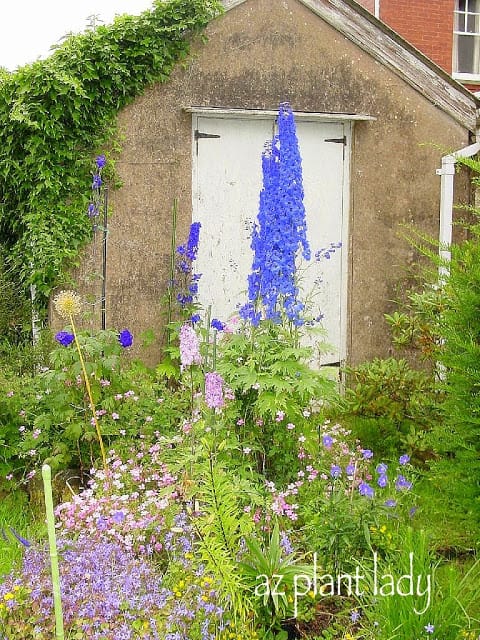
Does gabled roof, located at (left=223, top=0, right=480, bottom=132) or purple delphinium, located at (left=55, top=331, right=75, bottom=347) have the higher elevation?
gabled roof, located at (left=223, top=0, right=480, bottom=132)

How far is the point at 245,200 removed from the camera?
301 inches

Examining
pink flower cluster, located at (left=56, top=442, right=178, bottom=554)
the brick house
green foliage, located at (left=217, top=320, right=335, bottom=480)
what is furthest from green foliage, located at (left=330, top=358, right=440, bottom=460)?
the brick house

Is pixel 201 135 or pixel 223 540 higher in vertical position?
pixel 201 135

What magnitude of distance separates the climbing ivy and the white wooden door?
78cm

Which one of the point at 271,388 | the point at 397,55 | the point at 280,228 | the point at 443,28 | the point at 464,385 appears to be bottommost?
the point at 271,388

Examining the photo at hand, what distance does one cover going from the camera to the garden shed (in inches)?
284

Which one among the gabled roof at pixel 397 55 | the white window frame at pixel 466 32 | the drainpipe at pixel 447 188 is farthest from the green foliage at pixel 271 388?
the white window frame at pixel 466 32

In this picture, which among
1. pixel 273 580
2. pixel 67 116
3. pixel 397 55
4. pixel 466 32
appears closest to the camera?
pixel 273 580

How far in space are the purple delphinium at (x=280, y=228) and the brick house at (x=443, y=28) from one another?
10.7 meters

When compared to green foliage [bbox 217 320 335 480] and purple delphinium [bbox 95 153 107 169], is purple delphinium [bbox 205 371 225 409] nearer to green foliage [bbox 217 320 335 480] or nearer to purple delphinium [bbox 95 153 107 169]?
green foliage [bbox 217 320 335 480]

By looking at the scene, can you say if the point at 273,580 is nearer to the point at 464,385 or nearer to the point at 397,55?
the point at 464,385

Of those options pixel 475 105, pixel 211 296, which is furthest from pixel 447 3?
pixel 211 296

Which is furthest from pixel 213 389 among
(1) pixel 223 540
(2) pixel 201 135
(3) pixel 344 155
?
(3) pixel 344 155

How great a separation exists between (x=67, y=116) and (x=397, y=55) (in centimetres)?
334
